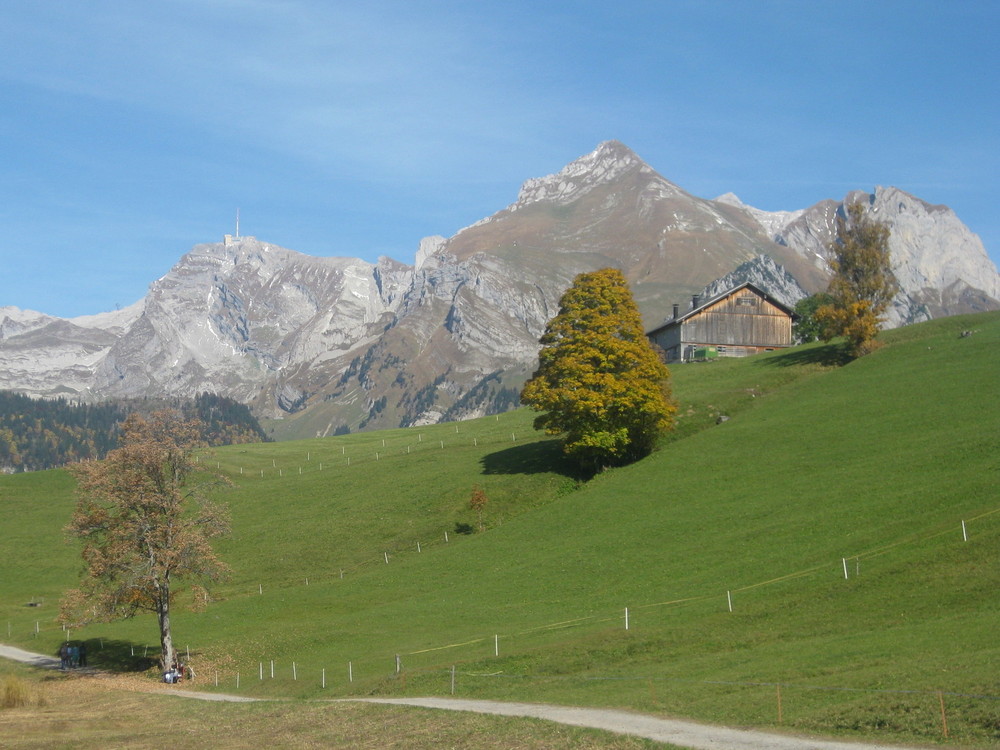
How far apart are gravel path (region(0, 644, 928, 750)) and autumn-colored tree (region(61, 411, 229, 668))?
1942 cm

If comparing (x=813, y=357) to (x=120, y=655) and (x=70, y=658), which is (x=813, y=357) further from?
(x=70, y=658)

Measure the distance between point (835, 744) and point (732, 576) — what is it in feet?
85.0

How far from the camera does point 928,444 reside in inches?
2554

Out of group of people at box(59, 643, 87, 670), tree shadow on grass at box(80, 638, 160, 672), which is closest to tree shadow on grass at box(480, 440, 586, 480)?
tree shadow on grass at box(80, 638, 160, 672)

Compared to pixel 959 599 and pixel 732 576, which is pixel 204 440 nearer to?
pixel 732 576

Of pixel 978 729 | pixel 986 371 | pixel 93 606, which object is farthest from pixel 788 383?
pixel 978 729

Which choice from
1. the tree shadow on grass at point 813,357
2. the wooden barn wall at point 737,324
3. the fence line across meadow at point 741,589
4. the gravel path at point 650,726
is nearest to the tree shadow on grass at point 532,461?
the tree shadow on grass at point 813,357

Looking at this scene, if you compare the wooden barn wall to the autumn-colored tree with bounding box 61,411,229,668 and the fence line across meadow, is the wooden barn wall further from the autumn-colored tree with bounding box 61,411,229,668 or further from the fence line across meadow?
the autumn-colored tree with bounding box 61,411,229,668

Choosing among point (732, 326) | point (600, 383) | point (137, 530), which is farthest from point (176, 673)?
point (732, 326)

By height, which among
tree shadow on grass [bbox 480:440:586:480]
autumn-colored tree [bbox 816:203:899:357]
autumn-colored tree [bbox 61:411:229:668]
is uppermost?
autumn-colored tree [bbox 816:203:899:357]

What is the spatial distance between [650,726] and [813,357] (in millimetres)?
84437

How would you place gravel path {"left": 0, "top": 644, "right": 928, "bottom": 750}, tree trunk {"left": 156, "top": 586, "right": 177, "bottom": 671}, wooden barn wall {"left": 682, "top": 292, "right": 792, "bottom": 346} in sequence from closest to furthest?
gravel path {"left": 0, "top": 644, "right": 928, "bottom": 750}, tree trunk {"left": 156, "top": 586, "right": 177, "bottom": 671}, wooden barn wall {"left": 682, "top": 292, "right": 792, "bottom": 346}

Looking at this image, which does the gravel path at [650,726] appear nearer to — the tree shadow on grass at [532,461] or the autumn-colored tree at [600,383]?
the autumn-colored tree at [600,383]

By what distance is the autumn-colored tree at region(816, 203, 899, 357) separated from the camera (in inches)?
3880
